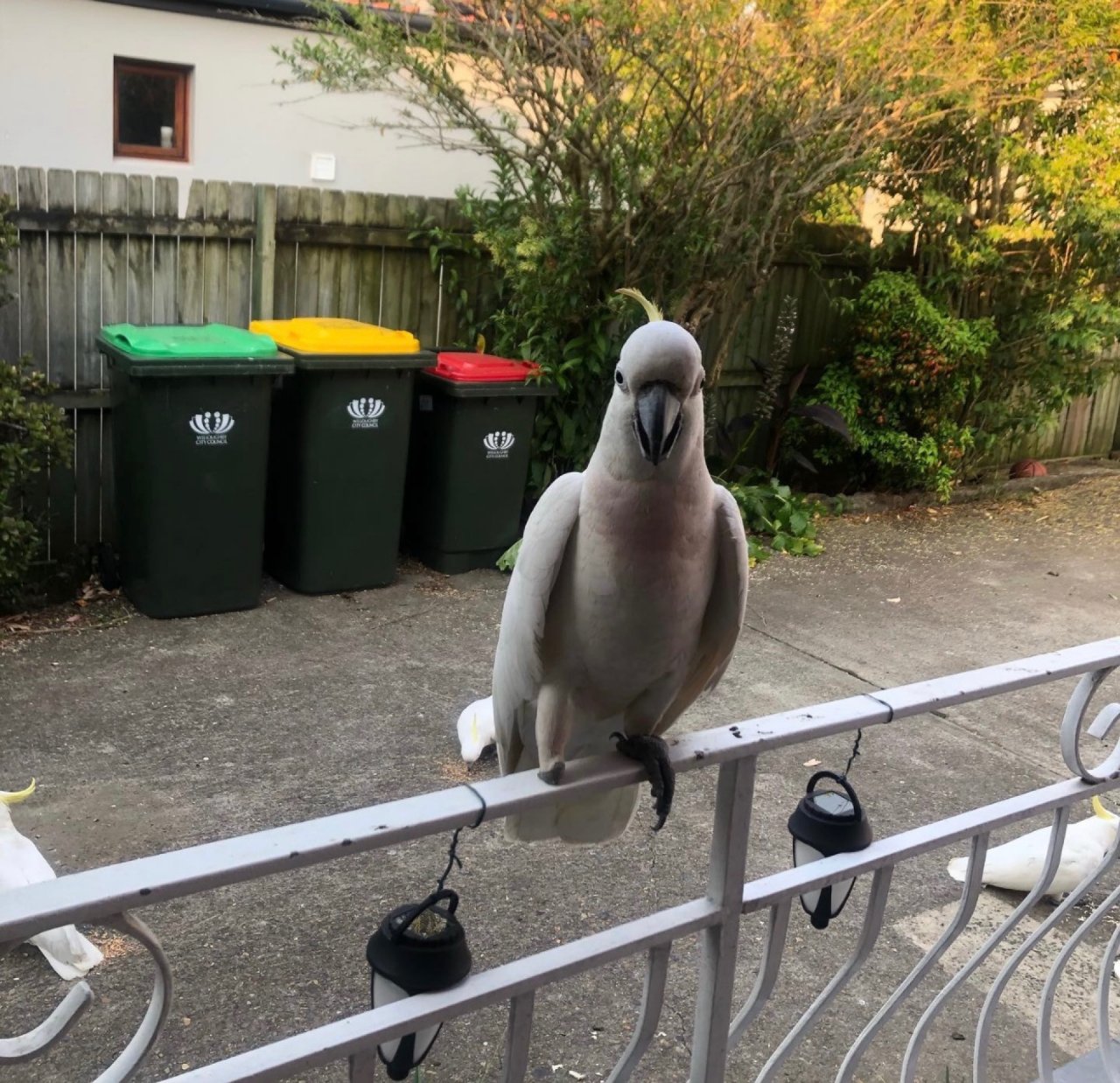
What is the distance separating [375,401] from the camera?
5.63 metres

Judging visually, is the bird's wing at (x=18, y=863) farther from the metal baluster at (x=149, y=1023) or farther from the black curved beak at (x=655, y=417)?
the black curved beak at (x=655, y=417)

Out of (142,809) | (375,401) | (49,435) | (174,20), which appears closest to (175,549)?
(49,435)

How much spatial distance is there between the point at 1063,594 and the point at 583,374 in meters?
3.15

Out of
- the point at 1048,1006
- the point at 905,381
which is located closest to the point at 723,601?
the point at 1048,1006

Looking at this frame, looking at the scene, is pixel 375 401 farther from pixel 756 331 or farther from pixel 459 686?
pixel 756 331

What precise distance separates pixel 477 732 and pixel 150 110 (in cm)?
649

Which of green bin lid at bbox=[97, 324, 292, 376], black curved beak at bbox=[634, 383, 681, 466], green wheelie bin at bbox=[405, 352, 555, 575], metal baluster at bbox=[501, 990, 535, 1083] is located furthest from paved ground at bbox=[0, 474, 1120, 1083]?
black curved beak at bbox=[634, 383, 681, 466]

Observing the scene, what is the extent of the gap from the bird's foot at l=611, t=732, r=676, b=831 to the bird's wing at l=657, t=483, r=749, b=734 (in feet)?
0.84

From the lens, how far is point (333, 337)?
5508 millimetres

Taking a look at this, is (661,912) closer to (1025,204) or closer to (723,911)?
(723,911)

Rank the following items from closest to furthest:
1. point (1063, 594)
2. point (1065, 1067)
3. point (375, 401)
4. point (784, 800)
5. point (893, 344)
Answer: point (1065, 1067) → point (784, 800) → point (375, 401) → point (1063, 594) → point (893, 344)

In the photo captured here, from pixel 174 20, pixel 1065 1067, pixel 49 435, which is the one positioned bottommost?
pixel 1065 1067

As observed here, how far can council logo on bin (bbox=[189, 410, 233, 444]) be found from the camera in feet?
16.8

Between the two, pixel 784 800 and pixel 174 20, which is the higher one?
pixel 174 20
